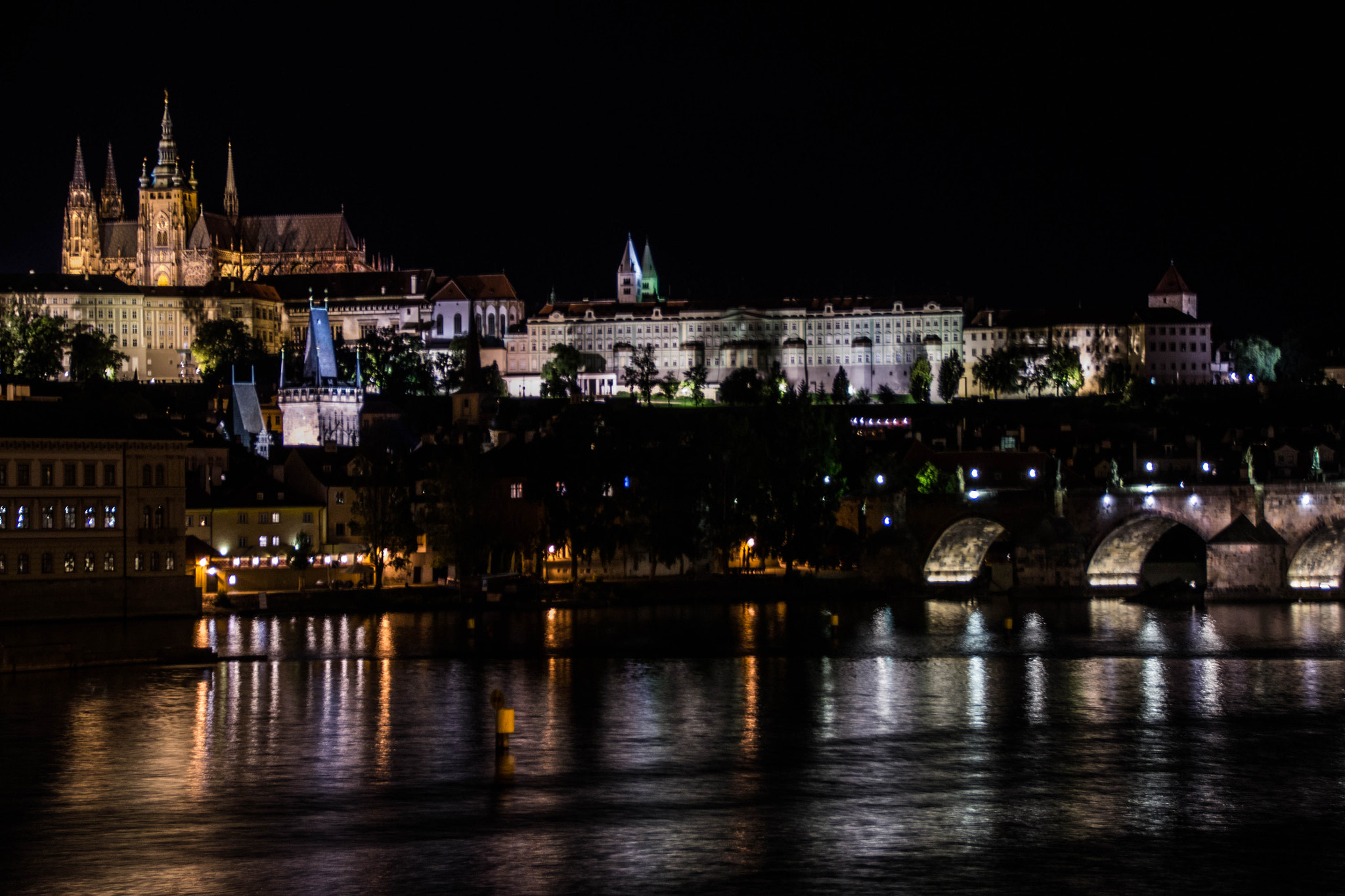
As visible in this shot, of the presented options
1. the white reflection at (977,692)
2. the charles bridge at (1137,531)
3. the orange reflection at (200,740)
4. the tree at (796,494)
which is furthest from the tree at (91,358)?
the white reflection at (977,692)

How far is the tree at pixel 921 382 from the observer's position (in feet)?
474

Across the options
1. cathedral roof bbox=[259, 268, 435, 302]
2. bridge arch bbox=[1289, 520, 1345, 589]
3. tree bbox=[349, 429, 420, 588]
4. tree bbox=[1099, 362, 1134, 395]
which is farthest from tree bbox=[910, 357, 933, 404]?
tree bbox=[349, 429, 420, 588]

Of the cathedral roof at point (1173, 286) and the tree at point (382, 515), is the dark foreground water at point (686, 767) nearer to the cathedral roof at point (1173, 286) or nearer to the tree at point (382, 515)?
the tree at point (382, 515)

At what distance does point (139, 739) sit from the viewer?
29.8 metres

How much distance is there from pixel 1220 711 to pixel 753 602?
2364cm

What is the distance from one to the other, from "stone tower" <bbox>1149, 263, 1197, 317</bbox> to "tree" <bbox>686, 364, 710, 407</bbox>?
40291mm

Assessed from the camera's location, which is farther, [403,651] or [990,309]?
[990,309]

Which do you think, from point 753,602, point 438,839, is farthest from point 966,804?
point 753,602

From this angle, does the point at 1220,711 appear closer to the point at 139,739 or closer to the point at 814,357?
the point at 139,739

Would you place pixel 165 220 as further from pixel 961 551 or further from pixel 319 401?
pixel 961 551

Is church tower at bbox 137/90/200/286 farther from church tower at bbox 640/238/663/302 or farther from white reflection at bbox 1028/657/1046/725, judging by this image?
white reflection at bbox 1028/657/1046/725

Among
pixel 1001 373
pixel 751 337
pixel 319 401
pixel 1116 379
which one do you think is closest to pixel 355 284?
pixel 751 337

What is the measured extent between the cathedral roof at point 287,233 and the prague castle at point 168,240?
131mm

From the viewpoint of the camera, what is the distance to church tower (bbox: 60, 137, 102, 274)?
572ft
